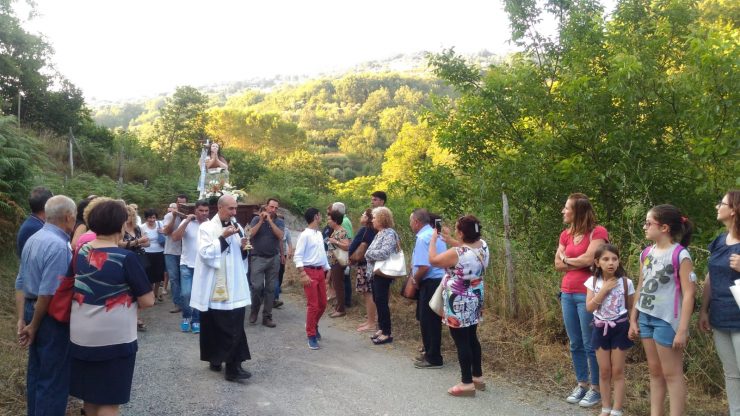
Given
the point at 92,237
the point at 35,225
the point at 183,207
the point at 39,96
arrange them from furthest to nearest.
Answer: the point at 39,96 → the point at 183,207 → the point at 35,225 → the point at 92,237

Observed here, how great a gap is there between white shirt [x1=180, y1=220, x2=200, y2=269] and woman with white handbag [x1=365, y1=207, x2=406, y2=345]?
2616mm

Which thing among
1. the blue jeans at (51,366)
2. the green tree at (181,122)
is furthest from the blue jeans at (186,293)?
the green tree at (181,122)

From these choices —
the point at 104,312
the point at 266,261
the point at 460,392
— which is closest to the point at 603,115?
the point at 460,392

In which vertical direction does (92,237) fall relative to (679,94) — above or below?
below

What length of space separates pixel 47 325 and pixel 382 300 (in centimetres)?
420

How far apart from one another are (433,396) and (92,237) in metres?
3.31

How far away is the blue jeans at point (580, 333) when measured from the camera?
478 centimetres

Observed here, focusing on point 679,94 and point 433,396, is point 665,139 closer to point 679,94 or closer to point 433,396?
point 679,94

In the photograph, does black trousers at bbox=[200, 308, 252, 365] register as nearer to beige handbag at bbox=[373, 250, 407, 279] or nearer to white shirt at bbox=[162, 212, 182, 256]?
beige handbag at bbox=[373, 250, 407, 279]

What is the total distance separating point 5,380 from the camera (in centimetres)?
471

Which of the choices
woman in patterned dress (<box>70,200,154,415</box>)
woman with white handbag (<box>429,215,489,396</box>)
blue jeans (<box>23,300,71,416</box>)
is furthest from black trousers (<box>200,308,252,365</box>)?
woman with white handbag (<box>429,215,489,396</box>)

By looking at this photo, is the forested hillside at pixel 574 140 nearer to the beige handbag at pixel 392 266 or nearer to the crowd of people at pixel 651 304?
the crowd of people at pixel 651 304

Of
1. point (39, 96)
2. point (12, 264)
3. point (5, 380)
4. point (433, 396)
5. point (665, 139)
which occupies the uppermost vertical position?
point (39, 96)

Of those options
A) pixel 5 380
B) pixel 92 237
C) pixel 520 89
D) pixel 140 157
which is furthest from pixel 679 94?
pixel 140 157
